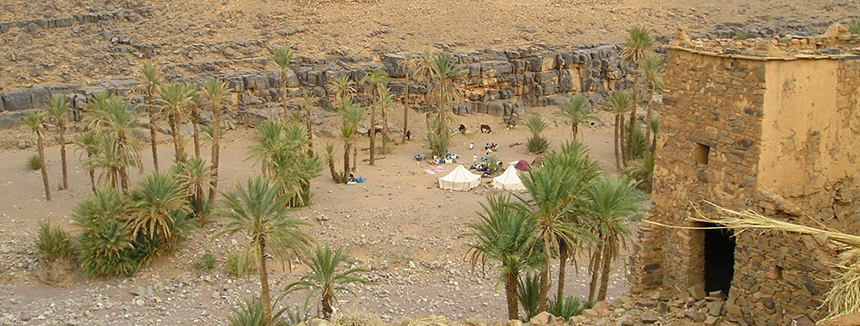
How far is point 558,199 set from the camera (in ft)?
47.6

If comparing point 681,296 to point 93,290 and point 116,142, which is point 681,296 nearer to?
point 93,290

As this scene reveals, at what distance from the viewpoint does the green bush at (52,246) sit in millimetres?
21703

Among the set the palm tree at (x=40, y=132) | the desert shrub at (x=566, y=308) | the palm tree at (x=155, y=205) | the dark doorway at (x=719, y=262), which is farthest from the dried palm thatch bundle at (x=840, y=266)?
the palm tree at (x=40, y=132)

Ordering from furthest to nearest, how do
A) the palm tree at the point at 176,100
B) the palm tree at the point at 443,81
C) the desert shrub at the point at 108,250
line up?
the palm tree at the point at 443,81, the palm tree at the point at 176,100, the desert shrub at the point at 108,250

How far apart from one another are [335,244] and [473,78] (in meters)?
20.8

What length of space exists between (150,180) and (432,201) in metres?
9.43

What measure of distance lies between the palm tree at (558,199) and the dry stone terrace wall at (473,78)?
77.1 feet

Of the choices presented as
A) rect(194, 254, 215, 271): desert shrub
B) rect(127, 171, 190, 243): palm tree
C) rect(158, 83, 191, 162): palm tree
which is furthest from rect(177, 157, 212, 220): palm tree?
rect(194, 254, 215, 271): desert shrub

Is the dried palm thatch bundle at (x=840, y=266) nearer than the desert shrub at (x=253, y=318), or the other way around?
the dried palm thatch bundle at (x=840, y=266)

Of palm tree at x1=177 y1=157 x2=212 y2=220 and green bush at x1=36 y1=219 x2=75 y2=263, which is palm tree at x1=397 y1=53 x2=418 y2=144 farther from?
green bush at x1=36 y1=219 x2=75 y2=263

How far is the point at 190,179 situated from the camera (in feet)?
77.3

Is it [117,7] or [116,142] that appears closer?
[116,142]

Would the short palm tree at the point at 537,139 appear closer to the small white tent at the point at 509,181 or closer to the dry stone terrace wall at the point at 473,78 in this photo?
the dry stone terrace wall at the point at 473,78

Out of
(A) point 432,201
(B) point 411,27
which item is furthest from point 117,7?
(A) point 432,201
